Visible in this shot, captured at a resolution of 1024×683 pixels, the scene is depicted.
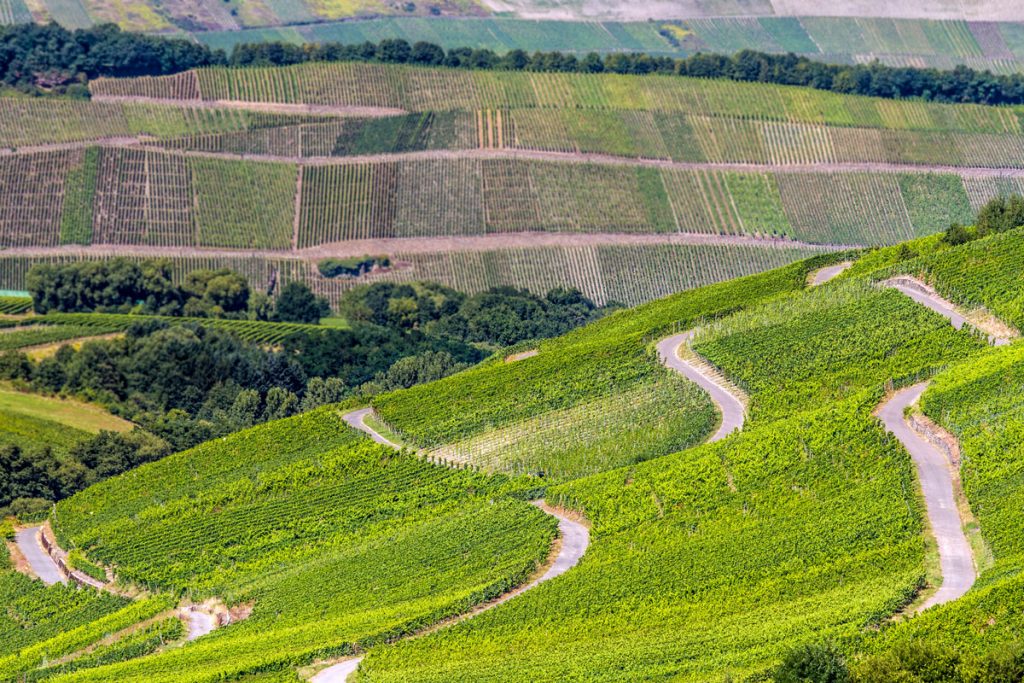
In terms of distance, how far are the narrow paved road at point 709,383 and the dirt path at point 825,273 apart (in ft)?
35.0

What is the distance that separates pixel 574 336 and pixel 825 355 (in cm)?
2403

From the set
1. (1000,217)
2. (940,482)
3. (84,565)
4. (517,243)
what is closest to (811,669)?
(940,482)

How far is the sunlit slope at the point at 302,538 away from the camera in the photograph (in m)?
88.6

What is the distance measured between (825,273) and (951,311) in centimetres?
1787

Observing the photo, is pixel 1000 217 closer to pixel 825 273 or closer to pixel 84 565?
pixel 825 273

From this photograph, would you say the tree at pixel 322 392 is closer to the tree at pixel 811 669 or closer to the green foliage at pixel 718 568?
the green foliage at pixel 718 568

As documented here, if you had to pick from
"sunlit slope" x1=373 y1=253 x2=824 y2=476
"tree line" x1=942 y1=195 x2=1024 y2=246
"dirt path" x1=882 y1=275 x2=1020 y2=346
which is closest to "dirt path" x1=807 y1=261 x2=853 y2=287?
"sunlit slope" x1=373 y1=253 x2=824 y2=476

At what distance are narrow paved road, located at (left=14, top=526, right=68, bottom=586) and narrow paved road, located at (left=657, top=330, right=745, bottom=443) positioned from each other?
34262 millimetres

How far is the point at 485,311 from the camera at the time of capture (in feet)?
562

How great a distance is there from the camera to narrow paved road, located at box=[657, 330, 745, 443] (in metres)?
108

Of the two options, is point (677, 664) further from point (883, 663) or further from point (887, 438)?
point (887, 438)

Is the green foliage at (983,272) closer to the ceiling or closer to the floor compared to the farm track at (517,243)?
closer to the ceiling

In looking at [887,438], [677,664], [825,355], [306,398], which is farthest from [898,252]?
[677,664]

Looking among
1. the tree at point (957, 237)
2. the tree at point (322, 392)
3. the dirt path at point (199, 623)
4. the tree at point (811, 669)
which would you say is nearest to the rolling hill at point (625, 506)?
the dirt path at point (199, 623)
